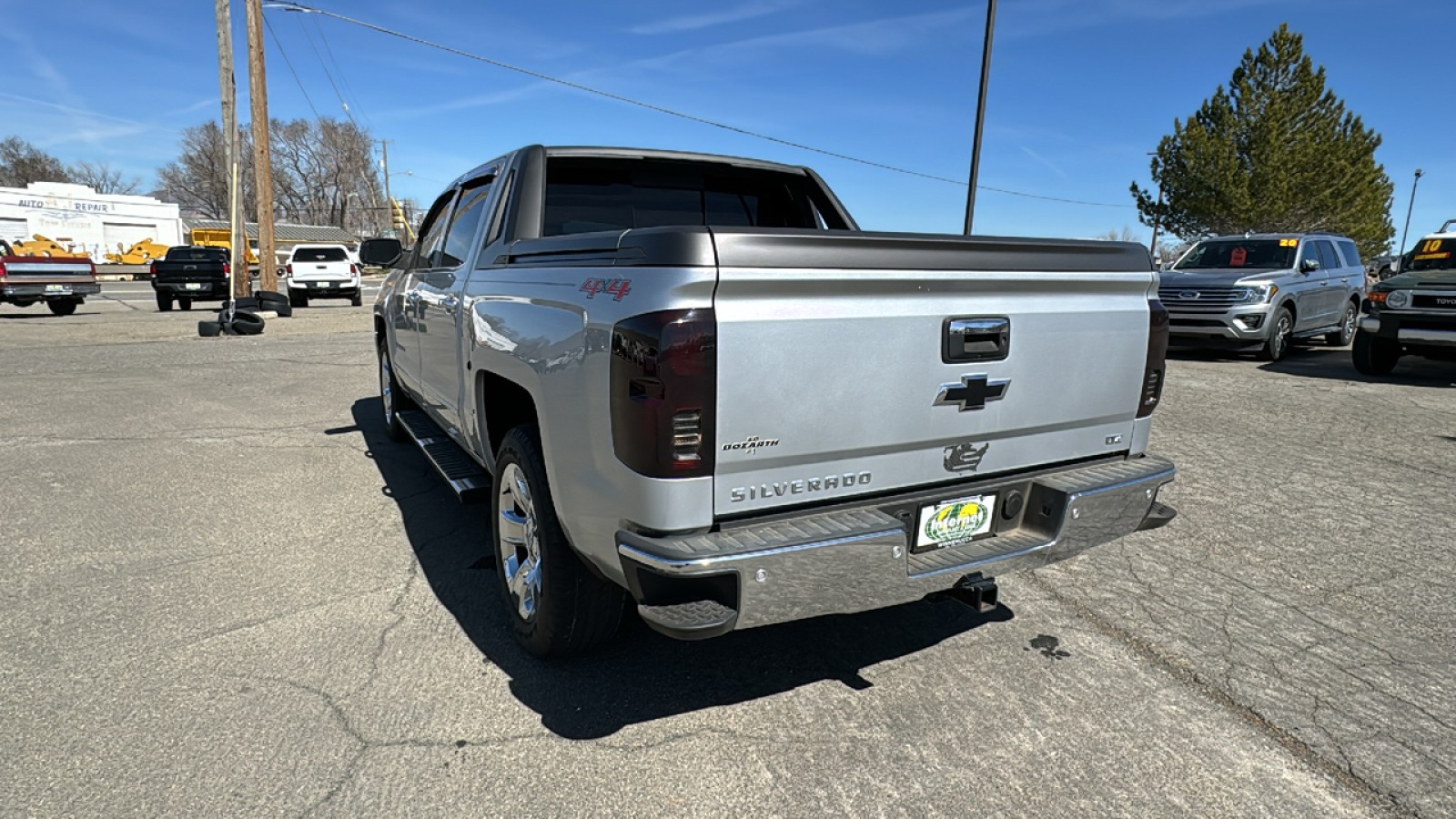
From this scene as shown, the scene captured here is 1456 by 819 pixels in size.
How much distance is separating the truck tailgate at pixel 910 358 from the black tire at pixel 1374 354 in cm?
968

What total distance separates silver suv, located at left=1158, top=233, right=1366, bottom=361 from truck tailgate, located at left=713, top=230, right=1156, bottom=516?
1008 centimetres

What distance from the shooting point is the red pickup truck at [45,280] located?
705 inches

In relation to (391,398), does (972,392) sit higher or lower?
higher

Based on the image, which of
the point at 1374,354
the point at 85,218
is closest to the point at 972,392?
the point at 1374,354

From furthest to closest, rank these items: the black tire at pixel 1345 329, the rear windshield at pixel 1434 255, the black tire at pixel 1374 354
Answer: the black tire at pixel 1345 329 → the rear windshield at pixel 1434 255 → the black tire at pixel 1374 354

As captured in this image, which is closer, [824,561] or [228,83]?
[824,561]

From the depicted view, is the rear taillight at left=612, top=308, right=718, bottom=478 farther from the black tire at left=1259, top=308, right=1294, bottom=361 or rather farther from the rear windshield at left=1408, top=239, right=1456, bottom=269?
the rear windshield at left=1408, top=239, right=1456, bottom=269

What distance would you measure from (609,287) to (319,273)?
2407 centimetres

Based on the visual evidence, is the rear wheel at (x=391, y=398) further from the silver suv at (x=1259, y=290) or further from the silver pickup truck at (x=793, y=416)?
the silver suv at (x=1259, y=290)

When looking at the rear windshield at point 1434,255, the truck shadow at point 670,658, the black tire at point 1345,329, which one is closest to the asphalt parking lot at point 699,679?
the truck shadow at point 670,658

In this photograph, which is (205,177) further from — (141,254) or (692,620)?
(692,620)

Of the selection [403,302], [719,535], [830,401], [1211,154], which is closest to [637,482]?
[719,535]

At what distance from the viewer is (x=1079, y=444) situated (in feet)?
9.98

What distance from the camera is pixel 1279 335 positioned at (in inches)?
464
